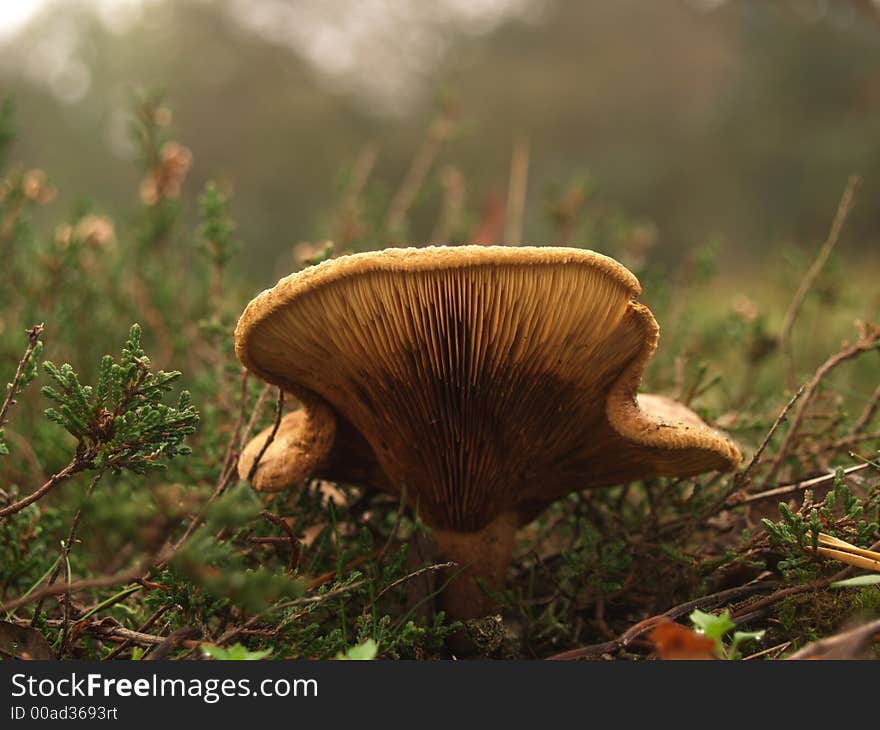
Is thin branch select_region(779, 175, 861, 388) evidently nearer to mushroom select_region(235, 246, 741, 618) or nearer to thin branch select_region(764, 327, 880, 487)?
thin branch select_region(764, 327, 880, 487)

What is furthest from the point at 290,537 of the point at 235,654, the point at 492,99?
the point at 492,99

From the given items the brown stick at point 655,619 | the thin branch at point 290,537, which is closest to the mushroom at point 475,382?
the thin branch at point 290,537

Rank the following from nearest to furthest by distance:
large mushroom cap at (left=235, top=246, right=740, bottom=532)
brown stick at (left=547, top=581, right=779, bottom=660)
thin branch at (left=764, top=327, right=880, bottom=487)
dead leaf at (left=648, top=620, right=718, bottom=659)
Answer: dead leaf at (left=648, top=620, right=718, bottom=659) → large mushroom cap at (left=235, top=246, right=740, bottom=532) → brown stick at (left=547, top=581, right=779, bottom=660) → thin branch at (left=764, top=327, right=880, bottom=487)

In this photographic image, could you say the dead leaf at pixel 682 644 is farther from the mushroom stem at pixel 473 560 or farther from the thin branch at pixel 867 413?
the thin branch at pixel 867 413

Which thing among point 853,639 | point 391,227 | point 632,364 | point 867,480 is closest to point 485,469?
point 632,364

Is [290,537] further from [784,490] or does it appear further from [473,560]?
[784,490]

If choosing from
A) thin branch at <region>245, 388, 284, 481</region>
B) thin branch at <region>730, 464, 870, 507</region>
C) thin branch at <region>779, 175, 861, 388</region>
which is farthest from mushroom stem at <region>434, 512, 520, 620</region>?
thin branch at <region>779, 175, 861, 388</region>
